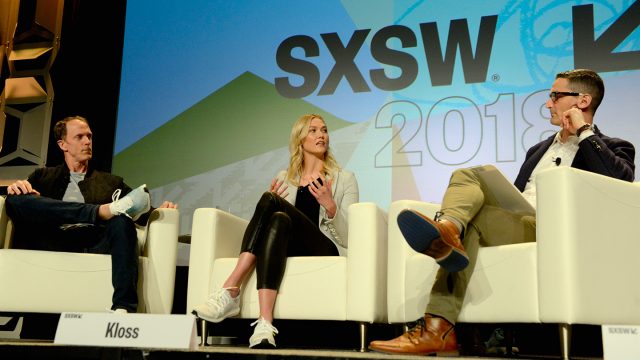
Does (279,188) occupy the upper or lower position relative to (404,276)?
upper

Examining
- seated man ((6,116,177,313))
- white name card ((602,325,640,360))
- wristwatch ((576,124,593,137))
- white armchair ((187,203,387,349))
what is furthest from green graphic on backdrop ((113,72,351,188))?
white name card ((602,325,640,360))

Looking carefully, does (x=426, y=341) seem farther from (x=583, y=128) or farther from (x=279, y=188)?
(x=279, y=188)

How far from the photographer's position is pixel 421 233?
204cm

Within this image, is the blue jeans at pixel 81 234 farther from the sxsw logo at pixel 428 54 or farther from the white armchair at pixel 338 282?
the sxsw logo at pixel 428 54

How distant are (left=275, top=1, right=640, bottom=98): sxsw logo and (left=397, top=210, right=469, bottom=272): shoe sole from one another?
1.74 metres

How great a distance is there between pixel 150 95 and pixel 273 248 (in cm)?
188

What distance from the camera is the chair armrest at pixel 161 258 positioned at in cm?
304

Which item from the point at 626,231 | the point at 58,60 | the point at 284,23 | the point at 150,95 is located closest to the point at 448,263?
the point at 626,231

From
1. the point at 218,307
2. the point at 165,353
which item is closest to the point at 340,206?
the point at 218,307

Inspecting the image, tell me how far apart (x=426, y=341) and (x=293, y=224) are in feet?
2.92

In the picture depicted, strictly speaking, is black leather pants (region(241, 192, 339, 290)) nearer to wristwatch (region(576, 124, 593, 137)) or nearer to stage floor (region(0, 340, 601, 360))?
stage floor (region(0, 340, 601, 360))

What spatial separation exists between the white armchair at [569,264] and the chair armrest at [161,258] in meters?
1.32

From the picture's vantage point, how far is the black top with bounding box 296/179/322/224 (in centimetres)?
323

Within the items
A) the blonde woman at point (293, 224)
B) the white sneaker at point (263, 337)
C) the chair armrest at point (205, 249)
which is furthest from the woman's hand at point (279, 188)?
the white sneaker at point (263, 337)
